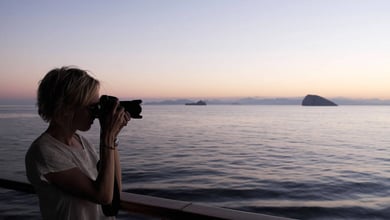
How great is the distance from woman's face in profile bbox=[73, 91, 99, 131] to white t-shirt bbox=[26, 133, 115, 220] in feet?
0.35

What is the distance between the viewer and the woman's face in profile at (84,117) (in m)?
1.41

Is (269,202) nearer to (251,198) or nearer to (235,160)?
(251,198)

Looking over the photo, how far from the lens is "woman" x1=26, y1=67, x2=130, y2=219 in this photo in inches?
51.6

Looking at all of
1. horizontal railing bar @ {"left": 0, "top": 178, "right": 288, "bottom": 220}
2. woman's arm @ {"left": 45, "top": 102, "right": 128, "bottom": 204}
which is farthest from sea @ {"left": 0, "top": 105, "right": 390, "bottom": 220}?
woman's arm @ {"left": 45, "top": 102, "right": 128, "bottom": 204}

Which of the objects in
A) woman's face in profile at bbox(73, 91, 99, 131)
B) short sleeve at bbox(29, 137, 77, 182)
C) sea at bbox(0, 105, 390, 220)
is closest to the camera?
short sleeve at bbox(29, 137, 77, 182)

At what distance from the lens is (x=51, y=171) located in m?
1.30

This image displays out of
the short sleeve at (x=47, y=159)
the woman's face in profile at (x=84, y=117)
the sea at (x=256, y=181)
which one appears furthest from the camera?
the sea at (x=256, y=181)

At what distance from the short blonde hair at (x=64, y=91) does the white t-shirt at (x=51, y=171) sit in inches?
5.0

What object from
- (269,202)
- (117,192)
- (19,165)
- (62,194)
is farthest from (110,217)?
(19,165)

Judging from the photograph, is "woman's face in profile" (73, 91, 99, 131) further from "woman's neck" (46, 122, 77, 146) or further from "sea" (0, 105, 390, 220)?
"sea" (0, 105, 390, 220)

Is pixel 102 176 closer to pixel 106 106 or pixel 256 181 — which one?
pixel 106 106

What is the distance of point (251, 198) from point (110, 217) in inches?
274

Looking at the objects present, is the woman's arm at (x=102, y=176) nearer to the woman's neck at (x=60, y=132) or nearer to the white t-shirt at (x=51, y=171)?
the white t-shirt at (x=51, y=171)

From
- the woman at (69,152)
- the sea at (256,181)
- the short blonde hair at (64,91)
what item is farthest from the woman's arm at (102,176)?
the sea at (256,181)
